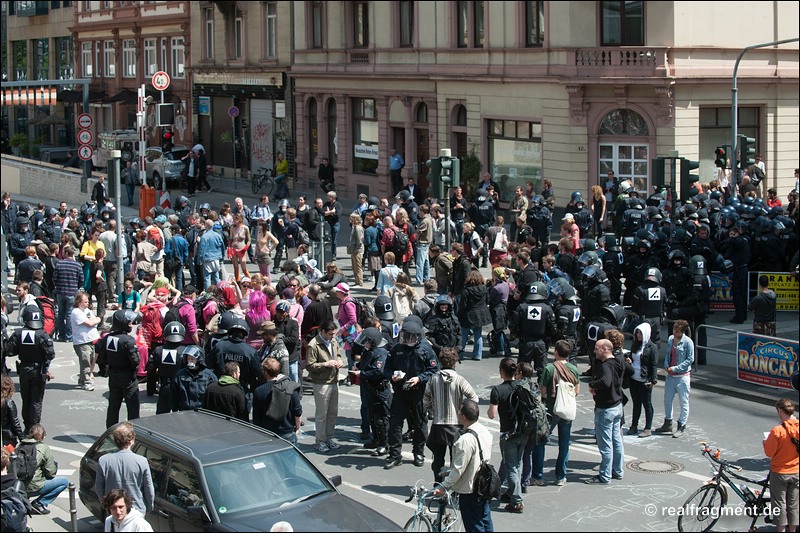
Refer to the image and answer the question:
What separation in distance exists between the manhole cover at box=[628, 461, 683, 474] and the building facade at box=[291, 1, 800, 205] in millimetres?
13187

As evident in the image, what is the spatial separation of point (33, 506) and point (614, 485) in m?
6.35

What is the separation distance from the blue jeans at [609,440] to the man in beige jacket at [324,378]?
3.31 meters

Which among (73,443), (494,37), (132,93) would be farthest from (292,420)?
(132,93)

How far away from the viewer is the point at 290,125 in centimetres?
4756

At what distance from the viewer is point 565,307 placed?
53.8 ft

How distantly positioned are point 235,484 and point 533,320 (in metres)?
6.51

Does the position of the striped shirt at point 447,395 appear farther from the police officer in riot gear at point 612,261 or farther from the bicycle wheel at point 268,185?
the bicycle wheel at point 268,185

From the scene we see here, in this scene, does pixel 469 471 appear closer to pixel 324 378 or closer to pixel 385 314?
pixel 324 378

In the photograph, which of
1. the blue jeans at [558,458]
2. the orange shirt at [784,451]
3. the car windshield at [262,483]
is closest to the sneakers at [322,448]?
the blue jeans at [558,458]

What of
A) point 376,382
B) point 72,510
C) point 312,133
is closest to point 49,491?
point 72,510

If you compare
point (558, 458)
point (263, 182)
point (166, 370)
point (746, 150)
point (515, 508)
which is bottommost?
point (515, 508)

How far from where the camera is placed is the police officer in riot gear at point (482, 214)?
26516 millimetres

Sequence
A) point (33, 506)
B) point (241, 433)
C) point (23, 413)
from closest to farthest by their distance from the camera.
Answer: point (241, 433), point (33, 506), point (23, 413)

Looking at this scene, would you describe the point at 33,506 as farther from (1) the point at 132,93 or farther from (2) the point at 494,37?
(1) the point at 132,93
